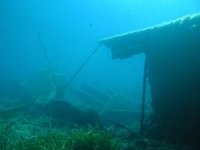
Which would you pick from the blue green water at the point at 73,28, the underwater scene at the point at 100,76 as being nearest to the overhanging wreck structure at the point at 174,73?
the underwater scene at the point at 100,76

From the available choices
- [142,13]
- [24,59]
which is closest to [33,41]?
[24,59]

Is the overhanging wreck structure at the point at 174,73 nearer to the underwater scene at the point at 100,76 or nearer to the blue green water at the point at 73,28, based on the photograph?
the underwater scene at the point at 100,76

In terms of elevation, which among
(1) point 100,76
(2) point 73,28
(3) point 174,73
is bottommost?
(3) point 174,73

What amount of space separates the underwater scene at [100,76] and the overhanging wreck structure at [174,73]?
30 mm

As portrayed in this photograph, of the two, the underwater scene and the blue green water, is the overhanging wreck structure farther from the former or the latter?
the blue green water

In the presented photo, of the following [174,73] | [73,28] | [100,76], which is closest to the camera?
[174,73]

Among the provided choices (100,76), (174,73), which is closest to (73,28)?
(100,76)

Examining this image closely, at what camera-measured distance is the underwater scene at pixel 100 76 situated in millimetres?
9008

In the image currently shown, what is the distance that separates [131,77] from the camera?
3556 cm

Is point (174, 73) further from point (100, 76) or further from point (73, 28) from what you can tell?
point (73, 28)

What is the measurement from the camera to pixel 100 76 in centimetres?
3684

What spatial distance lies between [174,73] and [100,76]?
27.2 meters

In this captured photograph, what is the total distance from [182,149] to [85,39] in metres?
34.6

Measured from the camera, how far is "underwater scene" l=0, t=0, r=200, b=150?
29.6 ft
